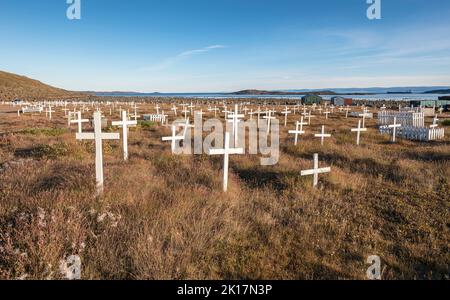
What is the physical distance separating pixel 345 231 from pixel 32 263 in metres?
4.66

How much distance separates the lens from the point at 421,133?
17531mm

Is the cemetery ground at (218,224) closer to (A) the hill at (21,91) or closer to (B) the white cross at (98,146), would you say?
(B) the white cross at (98,146)

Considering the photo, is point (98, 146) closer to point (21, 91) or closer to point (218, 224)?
point (218, 224)

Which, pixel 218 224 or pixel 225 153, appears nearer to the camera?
pixel 218 224

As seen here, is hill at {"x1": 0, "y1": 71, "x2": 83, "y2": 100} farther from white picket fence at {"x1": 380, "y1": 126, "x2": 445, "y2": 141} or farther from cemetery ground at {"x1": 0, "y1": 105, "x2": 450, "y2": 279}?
cemetery ground at {"x1": 0, "y1": 105, "x2": 450, "y2": 279}

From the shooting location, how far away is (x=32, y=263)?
3.60m

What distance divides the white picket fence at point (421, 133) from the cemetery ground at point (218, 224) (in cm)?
977

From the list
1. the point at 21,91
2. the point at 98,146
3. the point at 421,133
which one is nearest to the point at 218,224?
the point at 98,146

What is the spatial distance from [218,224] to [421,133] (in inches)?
675

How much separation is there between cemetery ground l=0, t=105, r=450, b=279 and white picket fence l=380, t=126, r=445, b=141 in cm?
977

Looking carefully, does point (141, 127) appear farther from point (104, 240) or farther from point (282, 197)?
point (104, 240)

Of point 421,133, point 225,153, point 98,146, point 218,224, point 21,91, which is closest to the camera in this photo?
point 218,224

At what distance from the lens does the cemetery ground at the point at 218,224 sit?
3.81 m
